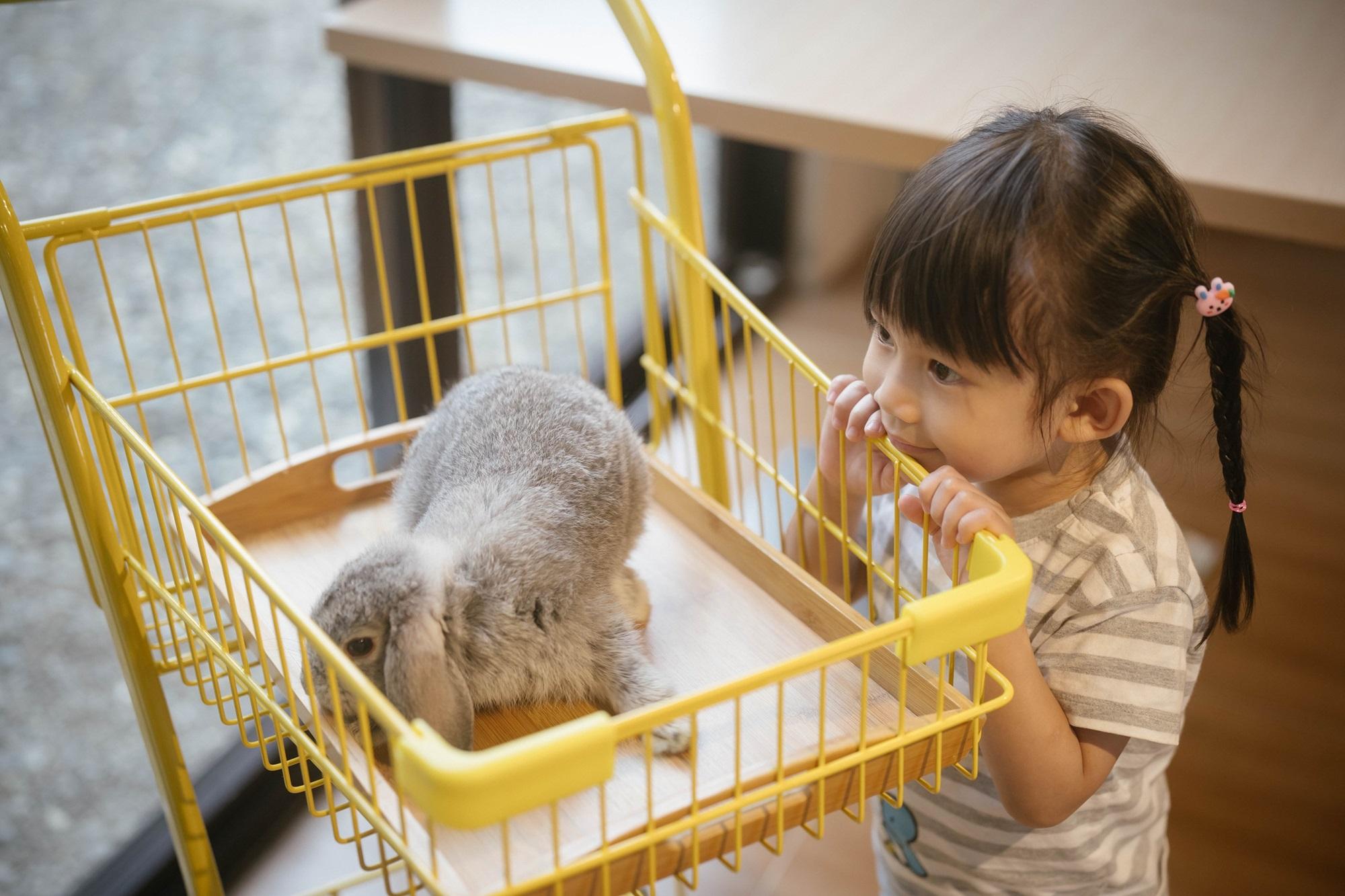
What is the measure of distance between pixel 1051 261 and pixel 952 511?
0.18 meters

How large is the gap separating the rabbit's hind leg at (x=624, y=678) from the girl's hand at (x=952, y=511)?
21cm

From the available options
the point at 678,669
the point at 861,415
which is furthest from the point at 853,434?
the point at 678,669

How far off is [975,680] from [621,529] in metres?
0.31

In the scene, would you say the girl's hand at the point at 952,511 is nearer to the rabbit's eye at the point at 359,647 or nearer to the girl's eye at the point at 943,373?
the girl's eye at the point at 943,373

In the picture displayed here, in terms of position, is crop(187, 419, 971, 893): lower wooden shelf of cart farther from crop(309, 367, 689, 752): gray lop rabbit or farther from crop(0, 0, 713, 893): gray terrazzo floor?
crop(0, 0, 713, 893): gray terrazzo floor

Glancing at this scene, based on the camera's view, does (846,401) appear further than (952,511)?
Yes

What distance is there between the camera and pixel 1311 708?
1.88m

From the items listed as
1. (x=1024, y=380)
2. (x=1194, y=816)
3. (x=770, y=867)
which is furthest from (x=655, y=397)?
(x=1194, y=816)

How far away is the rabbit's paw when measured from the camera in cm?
80

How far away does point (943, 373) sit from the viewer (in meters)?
0.85

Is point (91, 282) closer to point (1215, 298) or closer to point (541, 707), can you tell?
point (541, 707)

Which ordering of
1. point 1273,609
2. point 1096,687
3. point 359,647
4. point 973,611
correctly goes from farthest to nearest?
1. point 1273,609
2. point 1096,687
3. point 359,647
4. point 973,611

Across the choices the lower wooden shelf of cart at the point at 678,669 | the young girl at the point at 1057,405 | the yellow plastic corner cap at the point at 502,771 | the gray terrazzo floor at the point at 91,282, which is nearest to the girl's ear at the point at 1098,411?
the young girl at the point at 1057,405

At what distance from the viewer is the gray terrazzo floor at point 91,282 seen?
1446 millimetres
